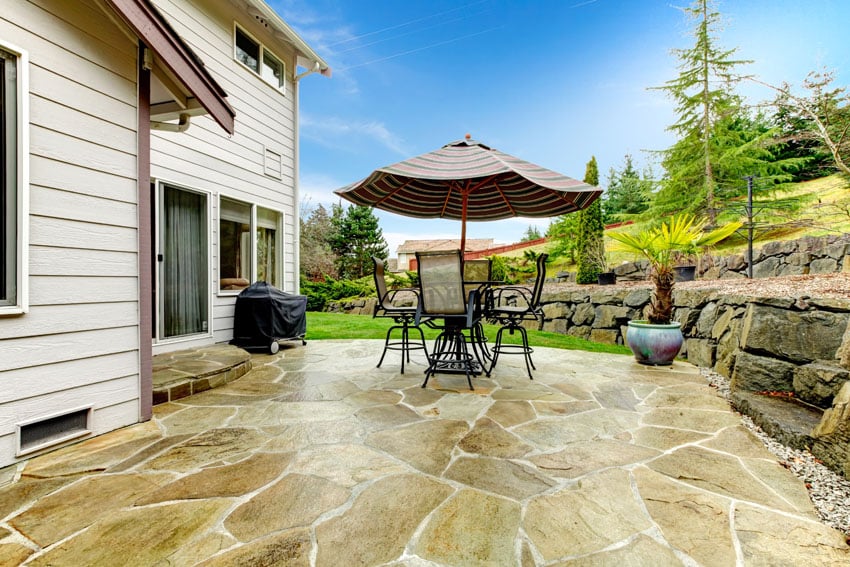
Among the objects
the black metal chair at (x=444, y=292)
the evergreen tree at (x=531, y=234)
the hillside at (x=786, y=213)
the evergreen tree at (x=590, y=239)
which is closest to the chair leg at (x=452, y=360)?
the black metal chair at (x=444, y=292)

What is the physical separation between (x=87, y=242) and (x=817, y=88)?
25.1ft

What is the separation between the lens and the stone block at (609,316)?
249 inches

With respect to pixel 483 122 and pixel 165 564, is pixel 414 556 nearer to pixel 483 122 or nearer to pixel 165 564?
pixel 165 564

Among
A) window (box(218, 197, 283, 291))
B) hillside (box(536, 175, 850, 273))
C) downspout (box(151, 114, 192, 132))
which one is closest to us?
downspout (box(151, 114, 192, 132))

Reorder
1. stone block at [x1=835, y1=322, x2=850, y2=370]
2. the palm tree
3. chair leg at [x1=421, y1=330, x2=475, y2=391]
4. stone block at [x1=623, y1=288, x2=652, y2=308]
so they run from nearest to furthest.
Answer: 1. stone block at [x1=835, y1=322, x2=850, y2=370]
2. chair leg at [x1=421, y1=330, x2=475, y2=391]
3. the palm tree
4. stone block at [x1=623, y1=288, x2=652, y2=308]

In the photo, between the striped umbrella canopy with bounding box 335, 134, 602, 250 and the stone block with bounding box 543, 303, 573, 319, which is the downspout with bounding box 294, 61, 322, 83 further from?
the stone block with bounding box 543, 303, 573, 319

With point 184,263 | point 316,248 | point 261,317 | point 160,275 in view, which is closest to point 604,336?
point 261,317

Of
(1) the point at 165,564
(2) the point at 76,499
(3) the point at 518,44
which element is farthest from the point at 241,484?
(3) the point at 518,44

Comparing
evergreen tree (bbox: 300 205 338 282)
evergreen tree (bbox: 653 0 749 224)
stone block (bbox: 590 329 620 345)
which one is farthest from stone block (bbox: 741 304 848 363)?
evergreen tree (bbox: 300 205 338 282)

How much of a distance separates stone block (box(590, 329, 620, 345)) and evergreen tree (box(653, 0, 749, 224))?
24.0 ft

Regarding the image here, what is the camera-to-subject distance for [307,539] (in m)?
1.37

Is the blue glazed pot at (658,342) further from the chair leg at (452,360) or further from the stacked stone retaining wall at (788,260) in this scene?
the stacked stone retaining wall at (788,260)

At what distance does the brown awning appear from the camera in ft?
7.00

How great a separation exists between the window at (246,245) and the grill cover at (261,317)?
0.48m
